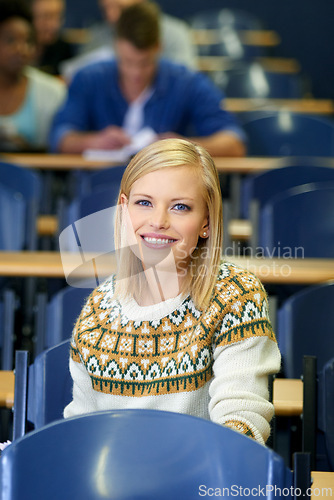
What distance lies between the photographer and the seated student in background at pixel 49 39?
5.60 meters

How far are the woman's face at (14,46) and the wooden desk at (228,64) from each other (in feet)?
5.77

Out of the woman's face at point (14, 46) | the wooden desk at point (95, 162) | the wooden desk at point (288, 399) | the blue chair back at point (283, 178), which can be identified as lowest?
the wooden desk at point (288, 399)

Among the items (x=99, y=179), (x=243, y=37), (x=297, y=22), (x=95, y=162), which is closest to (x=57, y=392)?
(x=99, y=179)

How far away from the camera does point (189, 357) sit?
1.43m

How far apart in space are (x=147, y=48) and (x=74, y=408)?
2.49m

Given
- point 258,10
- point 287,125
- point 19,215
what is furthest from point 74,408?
point 258,10

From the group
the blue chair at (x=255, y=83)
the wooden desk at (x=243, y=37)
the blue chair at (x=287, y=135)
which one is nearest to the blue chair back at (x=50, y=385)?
the blue chair at (x=287, y=135)

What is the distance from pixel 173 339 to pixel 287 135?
9.39 ft

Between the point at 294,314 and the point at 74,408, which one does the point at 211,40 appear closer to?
the point at 294,314

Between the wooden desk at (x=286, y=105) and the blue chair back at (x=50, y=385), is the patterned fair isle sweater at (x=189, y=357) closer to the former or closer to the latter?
the blue chair back at (x=50, y=385)

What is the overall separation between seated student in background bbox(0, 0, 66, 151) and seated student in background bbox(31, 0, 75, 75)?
125 cm

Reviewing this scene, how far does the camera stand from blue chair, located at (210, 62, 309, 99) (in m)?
5.46

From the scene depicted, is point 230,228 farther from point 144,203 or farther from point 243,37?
point 243,37

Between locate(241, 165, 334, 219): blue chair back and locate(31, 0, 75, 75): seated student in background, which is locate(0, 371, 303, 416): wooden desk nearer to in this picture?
locate(241, 165, 334, 219): blue chair back
